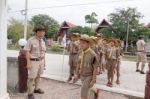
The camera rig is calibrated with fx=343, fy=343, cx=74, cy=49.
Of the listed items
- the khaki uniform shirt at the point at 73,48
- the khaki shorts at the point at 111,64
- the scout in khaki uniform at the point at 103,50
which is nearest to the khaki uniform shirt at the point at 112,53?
the khaki shorts at the point at 111,64

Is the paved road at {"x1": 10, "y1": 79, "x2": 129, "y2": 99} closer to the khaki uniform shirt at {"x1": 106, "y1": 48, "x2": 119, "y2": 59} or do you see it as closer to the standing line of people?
the standing line of people

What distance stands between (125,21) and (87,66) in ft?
120

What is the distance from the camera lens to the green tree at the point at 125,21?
4199 cm

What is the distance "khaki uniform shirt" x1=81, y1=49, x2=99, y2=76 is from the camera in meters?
6.70

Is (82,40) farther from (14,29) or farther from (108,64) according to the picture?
(14,29)

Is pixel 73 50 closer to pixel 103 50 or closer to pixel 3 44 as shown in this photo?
pixel 103 50

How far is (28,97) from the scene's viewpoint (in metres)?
7.80

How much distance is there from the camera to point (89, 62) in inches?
265

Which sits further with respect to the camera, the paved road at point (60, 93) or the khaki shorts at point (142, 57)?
the khaki shorts at point (142, 57)

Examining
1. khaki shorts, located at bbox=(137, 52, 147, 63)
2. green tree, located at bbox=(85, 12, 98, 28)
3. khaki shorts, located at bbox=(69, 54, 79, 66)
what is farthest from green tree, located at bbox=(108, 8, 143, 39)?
khaki shorts, located at bbox=(69, 54, 79, 66)

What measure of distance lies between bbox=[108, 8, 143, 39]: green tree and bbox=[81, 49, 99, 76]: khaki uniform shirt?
3516cm

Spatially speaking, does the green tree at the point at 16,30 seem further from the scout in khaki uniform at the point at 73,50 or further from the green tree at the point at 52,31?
the scout in khaki uniform at the point at 73,50

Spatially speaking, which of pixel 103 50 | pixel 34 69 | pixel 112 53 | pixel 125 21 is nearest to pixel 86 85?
pixel 34 69

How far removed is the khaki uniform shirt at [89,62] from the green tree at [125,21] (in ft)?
115
